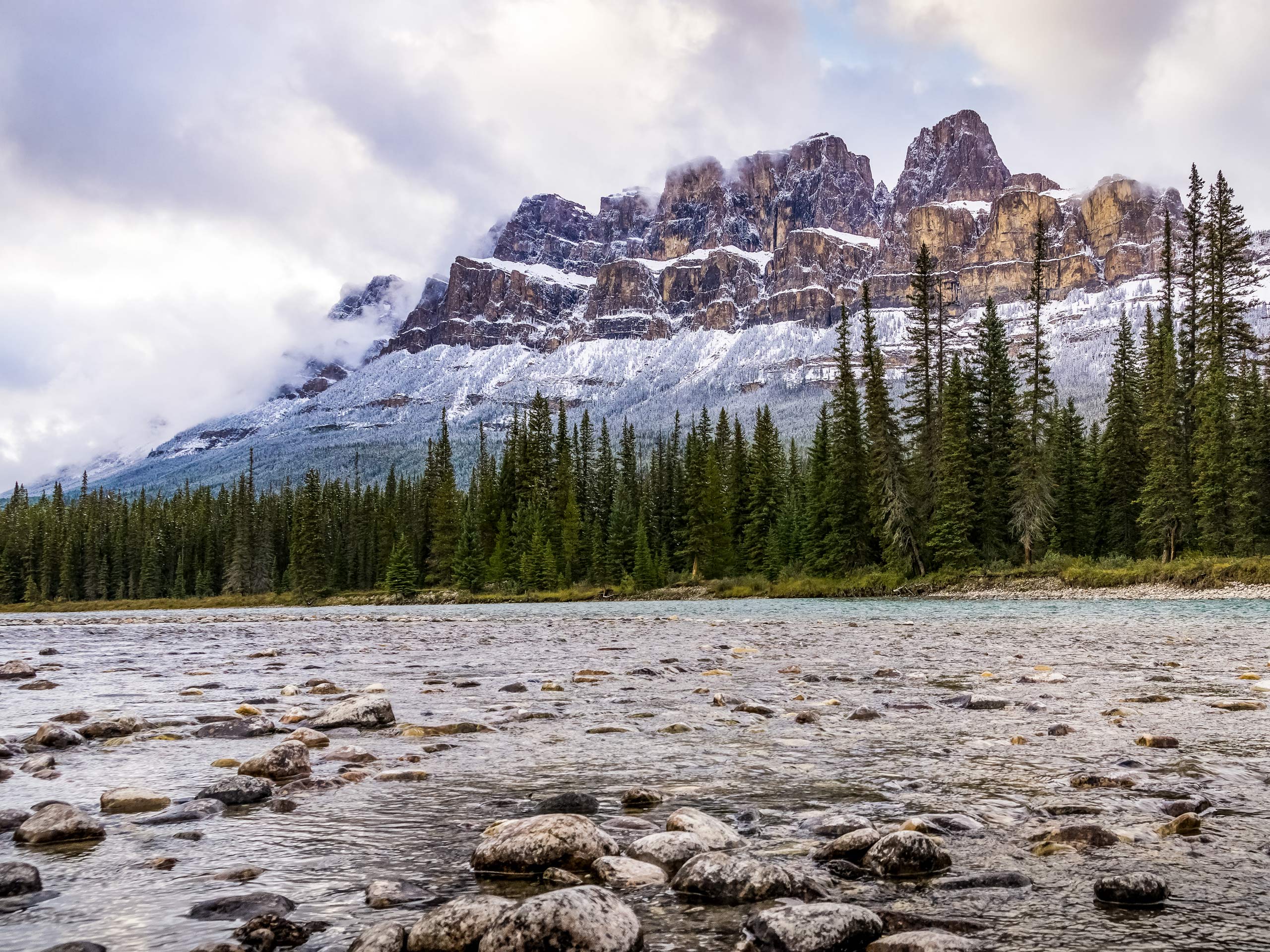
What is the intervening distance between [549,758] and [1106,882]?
16.3 feet

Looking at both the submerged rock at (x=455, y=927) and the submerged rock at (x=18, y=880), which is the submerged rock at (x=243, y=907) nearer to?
the submerged rock at (x=455, y=927)

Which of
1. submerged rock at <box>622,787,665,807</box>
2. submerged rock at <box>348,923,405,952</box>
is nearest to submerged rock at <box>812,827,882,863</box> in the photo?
submerged rock at <box>622,787,665,807</box>

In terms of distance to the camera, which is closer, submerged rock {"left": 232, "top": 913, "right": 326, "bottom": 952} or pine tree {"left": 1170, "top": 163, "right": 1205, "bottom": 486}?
submerged rock {"left": 232, "top": 913, "right": 326, "bottom": 952}

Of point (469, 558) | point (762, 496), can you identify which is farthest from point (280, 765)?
point (469, 558)

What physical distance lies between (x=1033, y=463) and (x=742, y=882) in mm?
52340

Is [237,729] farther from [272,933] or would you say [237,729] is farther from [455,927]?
[455,927]

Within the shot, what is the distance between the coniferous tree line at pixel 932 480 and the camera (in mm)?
49688

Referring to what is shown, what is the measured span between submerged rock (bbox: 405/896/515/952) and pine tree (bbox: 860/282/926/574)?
5377 centimetres

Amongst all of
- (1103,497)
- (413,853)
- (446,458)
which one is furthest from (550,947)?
(446,458)

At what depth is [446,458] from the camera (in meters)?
102

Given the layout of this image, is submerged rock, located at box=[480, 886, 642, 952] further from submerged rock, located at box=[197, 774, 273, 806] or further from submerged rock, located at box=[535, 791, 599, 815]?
submerged rock, located at box=[197, 774, 273, 806]

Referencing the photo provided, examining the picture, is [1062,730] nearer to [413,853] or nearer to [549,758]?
[549,758]

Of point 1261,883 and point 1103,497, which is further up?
point 1103,497

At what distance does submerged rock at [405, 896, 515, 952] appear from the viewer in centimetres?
368
